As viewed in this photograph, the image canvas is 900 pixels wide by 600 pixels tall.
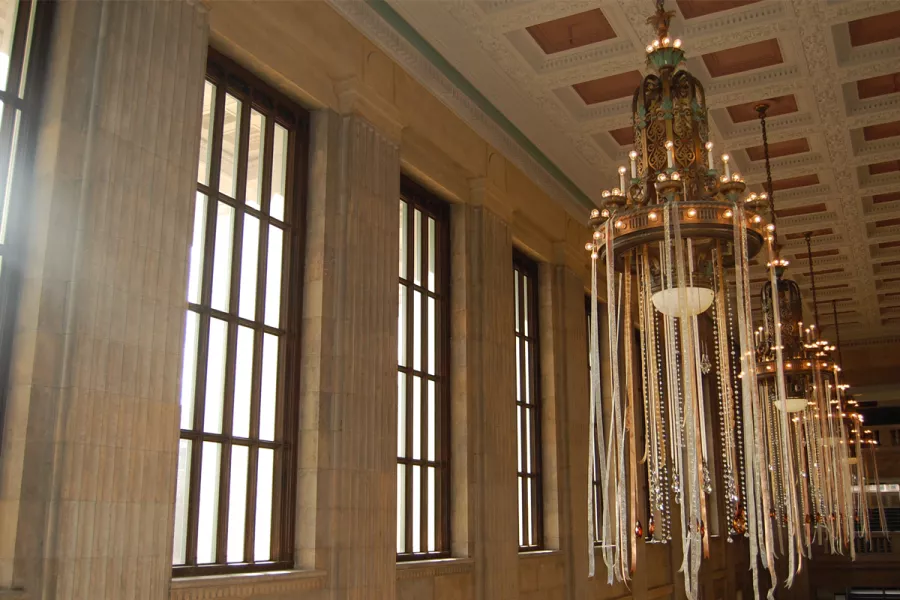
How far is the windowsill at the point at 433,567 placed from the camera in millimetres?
8014

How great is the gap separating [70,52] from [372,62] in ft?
11.0

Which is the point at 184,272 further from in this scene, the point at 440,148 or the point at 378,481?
the point at 440,148

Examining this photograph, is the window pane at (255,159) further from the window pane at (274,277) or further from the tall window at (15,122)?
the tall window at (15,122)

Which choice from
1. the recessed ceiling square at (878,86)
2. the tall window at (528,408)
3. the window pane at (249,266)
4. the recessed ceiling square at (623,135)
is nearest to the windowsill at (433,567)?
the tall window at (528,408)

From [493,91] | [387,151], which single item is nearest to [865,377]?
[493,91]

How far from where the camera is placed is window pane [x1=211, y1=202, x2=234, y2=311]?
6.52m

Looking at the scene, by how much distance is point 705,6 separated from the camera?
862 cm

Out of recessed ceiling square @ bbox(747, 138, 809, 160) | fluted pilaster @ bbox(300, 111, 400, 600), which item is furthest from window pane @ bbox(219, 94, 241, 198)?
recessed ceiling square @ bbox(747, 138, 809, 160)

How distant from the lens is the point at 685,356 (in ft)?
17.6

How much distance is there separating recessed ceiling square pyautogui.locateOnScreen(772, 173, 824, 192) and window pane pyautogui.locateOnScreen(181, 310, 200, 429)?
9210mm

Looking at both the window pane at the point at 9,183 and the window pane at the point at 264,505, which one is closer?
the window pane at the point at 9,183

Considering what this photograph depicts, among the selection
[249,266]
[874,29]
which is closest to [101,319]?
[249,266]

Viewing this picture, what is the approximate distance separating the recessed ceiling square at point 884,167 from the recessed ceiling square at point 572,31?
211 inches

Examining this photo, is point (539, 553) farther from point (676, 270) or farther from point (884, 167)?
point (884, 167)
